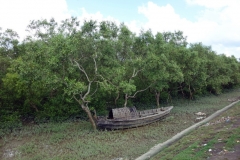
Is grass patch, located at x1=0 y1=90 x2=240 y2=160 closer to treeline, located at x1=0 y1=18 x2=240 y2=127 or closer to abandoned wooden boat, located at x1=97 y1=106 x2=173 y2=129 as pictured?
abandoned wooden boat, located at x1=97 y1=106 x2=173 y2=129

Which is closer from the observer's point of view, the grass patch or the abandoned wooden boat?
the grass patch

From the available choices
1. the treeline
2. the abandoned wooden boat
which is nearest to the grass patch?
the abandoned wooden boat

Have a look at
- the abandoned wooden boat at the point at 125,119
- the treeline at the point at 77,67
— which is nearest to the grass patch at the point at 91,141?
the abandoned wooden boat at the point at 125,119

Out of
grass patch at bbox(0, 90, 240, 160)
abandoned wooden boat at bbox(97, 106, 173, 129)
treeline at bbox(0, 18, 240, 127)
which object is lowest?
grass patch at bbox(0, 90, 240, 160)

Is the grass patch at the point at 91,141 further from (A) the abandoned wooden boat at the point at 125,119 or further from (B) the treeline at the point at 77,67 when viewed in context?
(B) the treeline at the point at 77,67

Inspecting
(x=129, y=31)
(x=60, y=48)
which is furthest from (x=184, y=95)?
(x=60, y=48)

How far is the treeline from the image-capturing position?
1558cm

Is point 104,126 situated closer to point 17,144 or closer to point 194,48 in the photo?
point 17,144

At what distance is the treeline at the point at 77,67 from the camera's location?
51.1 ft

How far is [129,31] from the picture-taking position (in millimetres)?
18641

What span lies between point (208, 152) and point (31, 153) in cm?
1011

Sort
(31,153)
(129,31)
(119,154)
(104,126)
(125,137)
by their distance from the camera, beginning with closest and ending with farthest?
1. (119,154)
2. (31,153)
3. (125,137)
4. (104,126)
5. (129,31)

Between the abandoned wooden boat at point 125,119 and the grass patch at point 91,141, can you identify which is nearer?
the grass patch at point 91,141

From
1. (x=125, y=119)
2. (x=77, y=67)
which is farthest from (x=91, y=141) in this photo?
(x=77, y=67)
